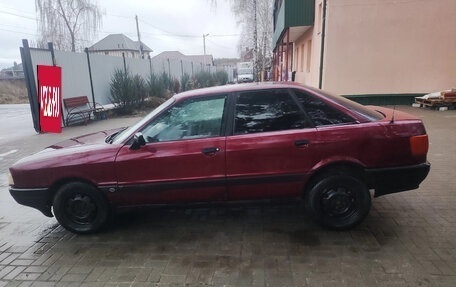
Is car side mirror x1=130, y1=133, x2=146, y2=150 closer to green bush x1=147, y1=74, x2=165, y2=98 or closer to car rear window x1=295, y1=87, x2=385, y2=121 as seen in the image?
car rear window x1=295, y1=87, x2=385, y2=121

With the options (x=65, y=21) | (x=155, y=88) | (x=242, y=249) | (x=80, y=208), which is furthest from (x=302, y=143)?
(x=65, y=21)

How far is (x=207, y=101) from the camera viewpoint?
3.52 metres

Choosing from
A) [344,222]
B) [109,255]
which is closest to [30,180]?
[109,255]

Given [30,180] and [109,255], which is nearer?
[109,255]

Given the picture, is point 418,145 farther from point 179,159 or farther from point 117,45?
point 117,45

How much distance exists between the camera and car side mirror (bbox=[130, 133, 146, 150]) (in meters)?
3.32

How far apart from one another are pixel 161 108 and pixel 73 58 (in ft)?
32.8

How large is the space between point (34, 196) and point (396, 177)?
3839 millimetres

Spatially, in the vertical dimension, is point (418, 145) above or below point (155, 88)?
below

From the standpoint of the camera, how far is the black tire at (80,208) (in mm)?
3502

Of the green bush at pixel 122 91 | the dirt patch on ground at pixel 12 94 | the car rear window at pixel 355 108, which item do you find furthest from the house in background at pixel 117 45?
the car rear window at pixel 355 108

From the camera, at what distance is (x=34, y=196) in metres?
3.54

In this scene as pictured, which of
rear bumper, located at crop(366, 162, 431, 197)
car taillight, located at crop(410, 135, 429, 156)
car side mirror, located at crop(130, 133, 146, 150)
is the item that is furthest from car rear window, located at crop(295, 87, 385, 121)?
car side mirror, located at crop(130, 133, 146, 150)

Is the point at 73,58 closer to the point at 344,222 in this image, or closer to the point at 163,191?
the point at 163,191
